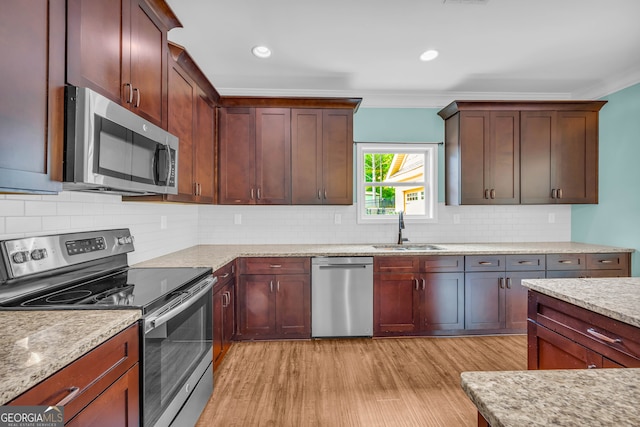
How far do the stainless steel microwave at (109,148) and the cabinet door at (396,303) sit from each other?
85.1 inches

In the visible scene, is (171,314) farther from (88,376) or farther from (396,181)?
(396,181)

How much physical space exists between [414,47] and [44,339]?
298 centimetres

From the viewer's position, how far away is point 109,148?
137 cm

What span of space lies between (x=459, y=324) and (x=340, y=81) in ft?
9.22

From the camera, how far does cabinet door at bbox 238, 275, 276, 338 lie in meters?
3.00

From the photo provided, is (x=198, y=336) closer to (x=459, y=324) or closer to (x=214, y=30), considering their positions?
(x=214, y=30)

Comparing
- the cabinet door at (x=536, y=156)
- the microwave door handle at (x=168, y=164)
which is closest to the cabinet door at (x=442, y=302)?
the cabinet door at (x=536, y=156)

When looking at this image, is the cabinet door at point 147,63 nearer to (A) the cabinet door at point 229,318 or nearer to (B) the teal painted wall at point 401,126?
(A) the cabinet door at point 229,318

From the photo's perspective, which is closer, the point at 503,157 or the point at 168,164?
the point at 168,164

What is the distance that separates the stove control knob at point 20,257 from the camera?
1.29m

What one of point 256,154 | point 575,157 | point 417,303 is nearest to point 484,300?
point 417,303

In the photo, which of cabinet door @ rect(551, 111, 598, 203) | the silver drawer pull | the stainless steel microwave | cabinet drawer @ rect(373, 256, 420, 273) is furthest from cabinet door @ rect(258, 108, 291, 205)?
cabinet door @ rect(551, 111, 598, 203)

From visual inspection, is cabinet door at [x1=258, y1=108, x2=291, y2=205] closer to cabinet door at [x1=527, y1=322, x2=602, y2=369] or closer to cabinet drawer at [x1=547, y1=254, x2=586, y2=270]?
cabinet door at [x1=527, y1=322, x2=602, y2=369]

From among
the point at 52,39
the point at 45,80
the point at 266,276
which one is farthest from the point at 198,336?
the point at 52,39
